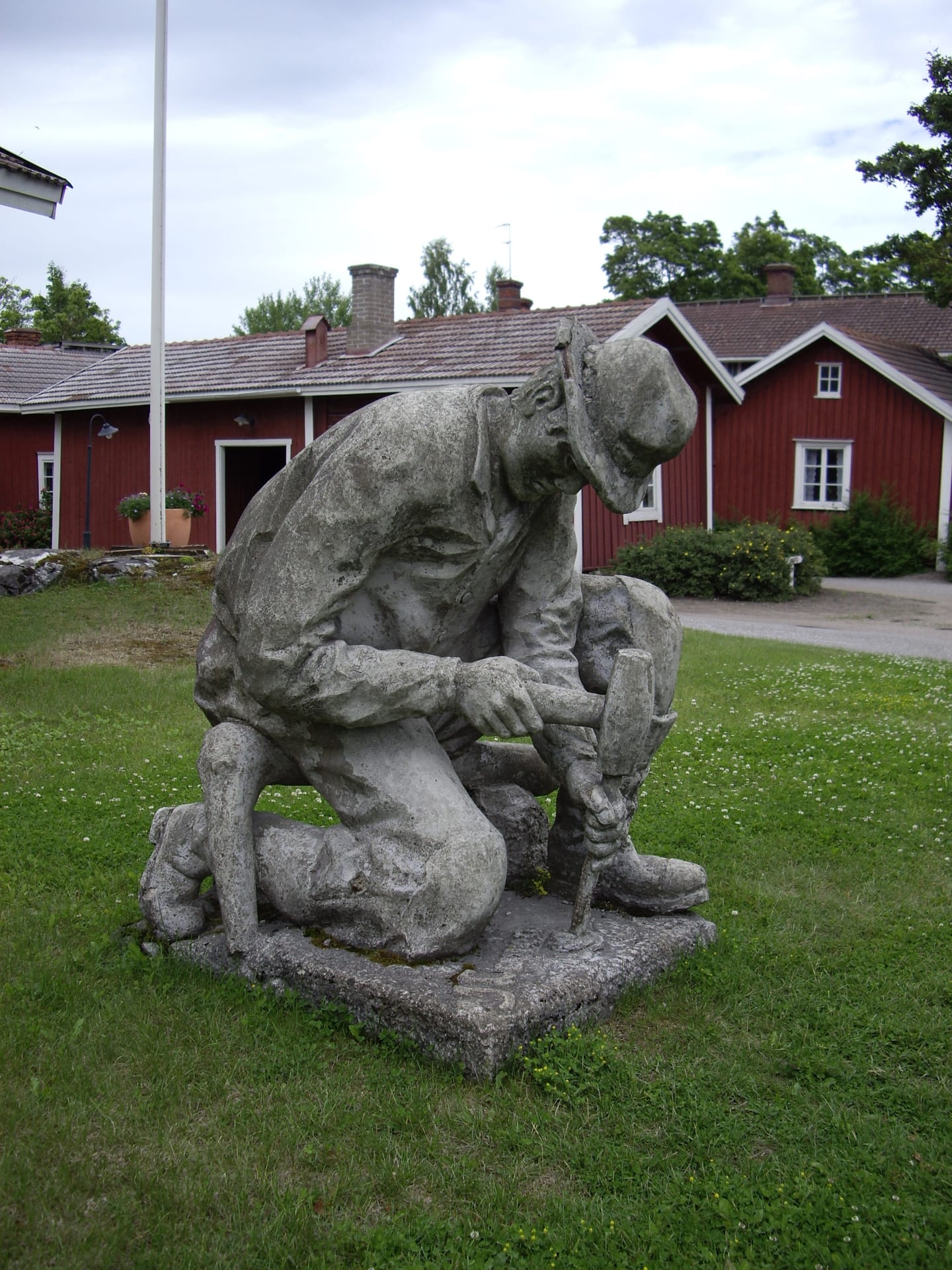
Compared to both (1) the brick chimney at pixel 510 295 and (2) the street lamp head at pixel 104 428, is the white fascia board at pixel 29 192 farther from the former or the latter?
(1) the brick chimney at pixel 510 295

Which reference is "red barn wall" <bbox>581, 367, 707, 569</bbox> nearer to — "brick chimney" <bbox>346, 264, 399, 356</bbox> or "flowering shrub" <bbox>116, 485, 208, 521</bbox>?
"brick chimney" <bbox>346, 264, 399, 356</bbox>

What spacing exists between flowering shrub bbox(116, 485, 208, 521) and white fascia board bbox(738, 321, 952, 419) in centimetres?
1159

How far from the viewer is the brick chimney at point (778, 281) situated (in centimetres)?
3272

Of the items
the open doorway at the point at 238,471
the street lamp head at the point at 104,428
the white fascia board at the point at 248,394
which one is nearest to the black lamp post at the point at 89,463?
the street lamp head at the point at 104,428

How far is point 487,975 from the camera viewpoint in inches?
129

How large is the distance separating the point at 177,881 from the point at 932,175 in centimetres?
2441

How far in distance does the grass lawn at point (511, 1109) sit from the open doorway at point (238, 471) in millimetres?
15723

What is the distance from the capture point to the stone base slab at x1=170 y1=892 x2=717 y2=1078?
3078mm

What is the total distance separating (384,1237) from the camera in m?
2.45

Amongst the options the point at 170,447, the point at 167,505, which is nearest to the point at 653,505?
the point at 167,505

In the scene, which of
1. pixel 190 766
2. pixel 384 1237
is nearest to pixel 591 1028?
pixel 384 1237

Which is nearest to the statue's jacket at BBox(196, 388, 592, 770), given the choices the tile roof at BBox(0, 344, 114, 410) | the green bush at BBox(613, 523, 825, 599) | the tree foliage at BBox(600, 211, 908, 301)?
the green bush at BBox(613, 523, 825, 599)

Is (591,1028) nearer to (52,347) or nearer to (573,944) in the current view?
(573,944)

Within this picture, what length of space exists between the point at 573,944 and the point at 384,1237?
1.21 m
